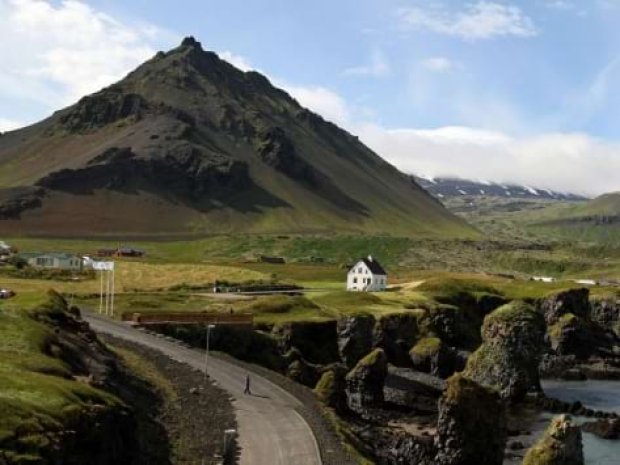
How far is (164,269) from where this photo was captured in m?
158

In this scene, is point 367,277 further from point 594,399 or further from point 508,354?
point 508,354

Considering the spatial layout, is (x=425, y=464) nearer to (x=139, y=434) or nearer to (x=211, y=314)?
(x=139, y=434)

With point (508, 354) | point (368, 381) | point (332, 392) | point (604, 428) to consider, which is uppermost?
point (508, 354)

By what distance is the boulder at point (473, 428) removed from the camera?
191ft

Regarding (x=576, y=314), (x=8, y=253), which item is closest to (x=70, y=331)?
(x=576, y=314)

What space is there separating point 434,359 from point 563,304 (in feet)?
155

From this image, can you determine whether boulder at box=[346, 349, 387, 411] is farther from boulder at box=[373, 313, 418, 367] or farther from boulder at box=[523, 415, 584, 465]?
boulder at box=[523, 415, 584, 465]

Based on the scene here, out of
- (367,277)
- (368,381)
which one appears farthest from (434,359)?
(367,277)

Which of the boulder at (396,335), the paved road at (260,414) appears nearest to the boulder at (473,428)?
the paved road at (260,414)

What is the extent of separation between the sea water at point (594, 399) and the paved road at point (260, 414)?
27621 millimetres

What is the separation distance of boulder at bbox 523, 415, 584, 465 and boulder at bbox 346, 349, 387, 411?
39060 mm

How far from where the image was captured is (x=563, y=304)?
138750 millimetres

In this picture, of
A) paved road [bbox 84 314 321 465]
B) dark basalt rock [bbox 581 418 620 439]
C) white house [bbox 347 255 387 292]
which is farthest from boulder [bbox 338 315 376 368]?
white house [bbox 347 255 387 292]

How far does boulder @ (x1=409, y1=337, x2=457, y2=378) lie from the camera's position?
334ft
